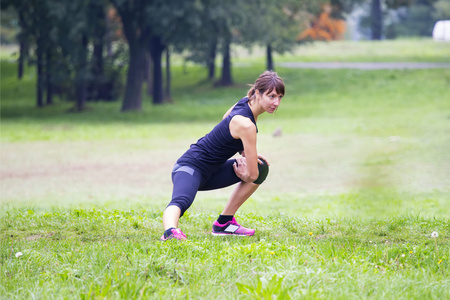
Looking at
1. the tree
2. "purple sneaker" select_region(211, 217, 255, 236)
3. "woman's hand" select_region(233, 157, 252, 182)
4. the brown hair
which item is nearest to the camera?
the brown hair

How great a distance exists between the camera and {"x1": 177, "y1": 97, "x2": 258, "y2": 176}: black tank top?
559 centimetres

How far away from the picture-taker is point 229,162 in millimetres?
6031

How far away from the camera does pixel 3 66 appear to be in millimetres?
54406

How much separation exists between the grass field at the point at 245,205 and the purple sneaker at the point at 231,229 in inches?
6.9

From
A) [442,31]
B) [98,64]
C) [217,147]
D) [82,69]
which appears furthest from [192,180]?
[442,31]

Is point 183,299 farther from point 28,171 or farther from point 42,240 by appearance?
point 28,171

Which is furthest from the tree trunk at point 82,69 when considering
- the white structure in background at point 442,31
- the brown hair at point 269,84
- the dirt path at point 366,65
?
the brown hair at point 269,84

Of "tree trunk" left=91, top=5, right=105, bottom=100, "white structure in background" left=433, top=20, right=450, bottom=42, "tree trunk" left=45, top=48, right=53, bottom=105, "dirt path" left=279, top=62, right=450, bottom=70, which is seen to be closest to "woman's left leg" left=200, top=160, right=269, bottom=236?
"tree trunk" left=91, top=5, right=105, bottom=100

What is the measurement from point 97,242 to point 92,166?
10230 millimetres

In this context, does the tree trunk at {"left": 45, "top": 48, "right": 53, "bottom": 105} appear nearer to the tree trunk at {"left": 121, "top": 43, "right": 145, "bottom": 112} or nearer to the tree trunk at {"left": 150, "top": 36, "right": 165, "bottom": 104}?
the tree trunk at {"left": 121, "top": 43, "right": 145, "bottom": 112}

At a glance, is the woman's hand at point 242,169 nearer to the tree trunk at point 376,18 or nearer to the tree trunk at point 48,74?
the tree trunk at point 48,74

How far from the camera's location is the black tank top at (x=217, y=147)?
5590mm

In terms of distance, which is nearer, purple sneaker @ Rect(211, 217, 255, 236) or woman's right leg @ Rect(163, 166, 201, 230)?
woman's right leg @ Rect(163, 166, 201, 230)

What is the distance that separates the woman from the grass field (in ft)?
1.00
